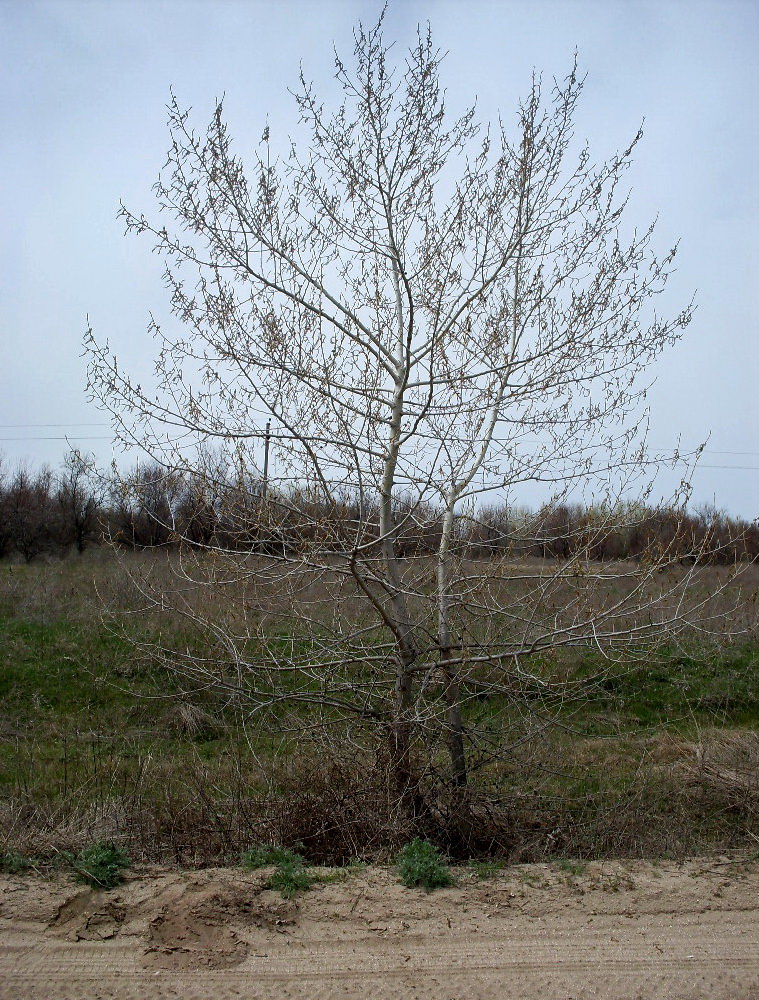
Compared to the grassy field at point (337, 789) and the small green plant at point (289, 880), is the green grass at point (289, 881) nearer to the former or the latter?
the small green plant at point (289, 880)

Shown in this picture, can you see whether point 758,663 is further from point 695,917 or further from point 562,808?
point 695,917

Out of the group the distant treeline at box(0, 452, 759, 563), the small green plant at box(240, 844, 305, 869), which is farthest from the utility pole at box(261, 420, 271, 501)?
the small green plant at box(240, 844, 305, 869)

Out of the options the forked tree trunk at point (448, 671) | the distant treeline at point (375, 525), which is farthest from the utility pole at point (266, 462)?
the forked tree trunk at point (448, 671)

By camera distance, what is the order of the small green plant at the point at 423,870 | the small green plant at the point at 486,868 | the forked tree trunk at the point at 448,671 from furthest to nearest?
the forked tree trunk at the point at 448,671
the small green plant at the point at 486,868
the small green plant at the point at 423,870

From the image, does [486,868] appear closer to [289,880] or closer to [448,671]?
[289,880]

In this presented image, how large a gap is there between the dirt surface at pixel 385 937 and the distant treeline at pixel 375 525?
2232mm

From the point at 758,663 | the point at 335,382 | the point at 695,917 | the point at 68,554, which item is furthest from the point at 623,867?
the point at 68,554

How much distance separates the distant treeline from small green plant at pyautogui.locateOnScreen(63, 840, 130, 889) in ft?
6.90

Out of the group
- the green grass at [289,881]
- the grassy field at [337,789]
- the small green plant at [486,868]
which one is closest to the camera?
the green grass at [289,881]

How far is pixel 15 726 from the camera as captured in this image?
1137 centimetres

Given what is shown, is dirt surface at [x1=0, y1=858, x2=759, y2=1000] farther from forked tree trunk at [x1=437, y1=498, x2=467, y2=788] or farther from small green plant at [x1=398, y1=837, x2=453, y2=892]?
forked tree trunk at [x1=437, y1=498, x2=467, y2=788]

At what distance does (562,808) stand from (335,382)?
4179 mm

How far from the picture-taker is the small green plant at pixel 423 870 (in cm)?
508

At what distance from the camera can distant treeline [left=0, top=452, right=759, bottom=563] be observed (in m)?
5.91
